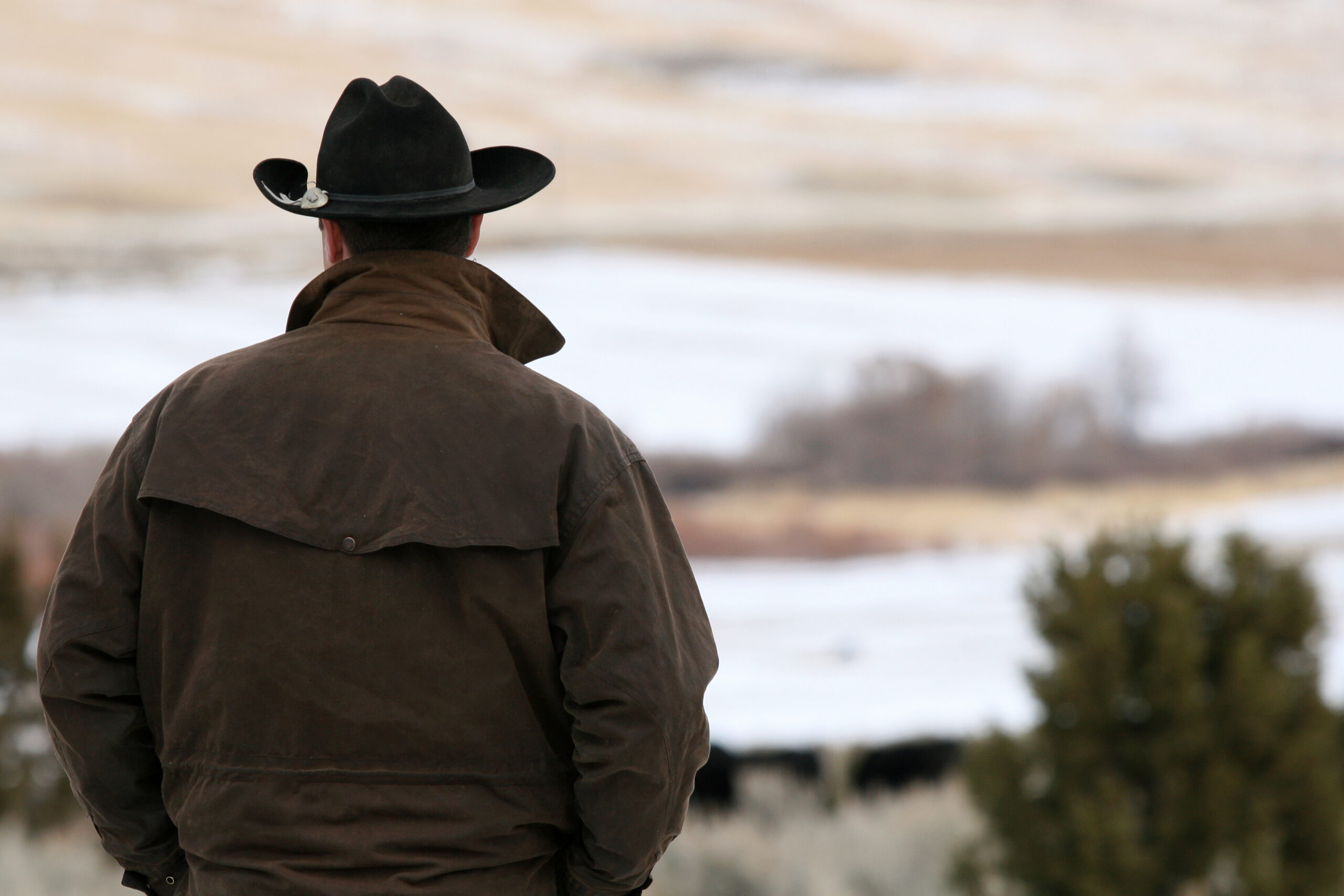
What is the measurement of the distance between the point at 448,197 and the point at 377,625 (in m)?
0.49

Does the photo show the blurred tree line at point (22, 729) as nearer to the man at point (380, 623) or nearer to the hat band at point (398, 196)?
the man at point (380, 623)

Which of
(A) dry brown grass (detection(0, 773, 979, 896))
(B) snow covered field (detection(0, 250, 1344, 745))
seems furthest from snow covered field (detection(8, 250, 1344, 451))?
(A) dry brown grass (detection(0, 773, 979, 896))

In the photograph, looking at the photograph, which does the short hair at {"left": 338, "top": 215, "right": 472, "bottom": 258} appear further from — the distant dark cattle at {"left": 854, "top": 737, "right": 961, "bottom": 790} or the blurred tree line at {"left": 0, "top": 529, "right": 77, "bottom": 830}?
the distant dark cattle at {"left": 854, "top": 737, "right": 961, "bottom": 790}

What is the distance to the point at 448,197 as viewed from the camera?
1.48 meters

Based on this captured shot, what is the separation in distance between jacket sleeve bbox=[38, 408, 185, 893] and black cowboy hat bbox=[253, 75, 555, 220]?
0.33 meters

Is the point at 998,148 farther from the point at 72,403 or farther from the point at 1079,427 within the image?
the point at 72,403

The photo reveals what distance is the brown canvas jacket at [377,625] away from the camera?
4.37ft

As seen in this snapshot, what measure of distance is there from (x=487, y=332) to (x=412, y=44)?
27.8ft

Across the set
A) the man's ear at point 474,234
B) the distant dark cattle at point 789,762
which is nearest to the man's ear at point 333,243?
the man's ear at point 474,234

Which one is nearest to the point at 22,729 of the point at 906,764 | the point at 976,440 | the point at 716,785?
the point at 716,785

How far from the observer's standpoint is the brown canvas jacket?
1333 millimetres

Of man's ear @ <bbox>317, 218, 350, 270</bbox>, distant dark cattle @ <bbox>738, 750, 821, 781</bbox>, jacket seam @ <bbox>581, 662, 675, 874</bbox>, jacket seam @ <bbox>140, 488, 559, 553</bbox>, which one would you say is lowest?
distant dark cattle @ <bbox>738, 750, 821, 781</bbox>

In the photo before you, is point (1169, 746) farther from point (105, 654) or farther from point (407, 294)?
point (105, 654)

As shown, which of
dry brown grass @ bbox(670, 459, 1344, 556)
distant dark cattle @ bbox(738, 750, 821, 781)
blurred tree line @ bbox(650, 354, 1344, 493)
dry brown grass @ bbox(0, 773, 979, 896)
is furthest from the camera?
blurred tree line @ bbox(650, 354, 1344, 493)
